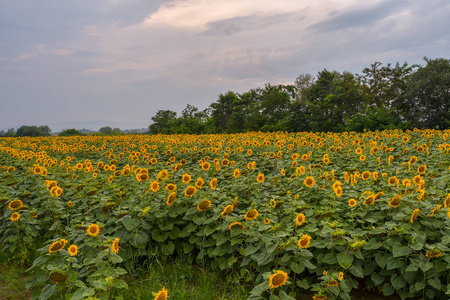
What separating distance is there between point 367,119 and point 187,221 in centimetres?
1859

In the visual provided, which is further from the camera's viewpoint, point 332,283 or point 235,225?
point 235,225

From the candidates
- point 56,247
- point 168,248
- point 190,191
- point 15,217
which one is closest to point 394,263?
point 190,191

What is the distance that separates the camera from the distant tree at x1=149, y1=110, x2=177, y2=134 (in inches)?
1637

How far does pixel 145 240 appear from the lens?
360cm

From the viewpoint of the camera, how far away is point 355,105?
25656mm

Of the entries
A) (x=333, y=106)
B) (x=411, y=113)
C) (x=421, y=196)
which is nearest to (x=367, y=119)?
(x=333, y=106)

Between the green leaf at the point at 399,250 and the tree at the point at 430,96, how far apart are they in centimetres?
2377

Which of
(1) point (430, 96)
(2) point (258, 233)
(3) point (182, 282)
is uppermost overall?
(1) point (430, 96)

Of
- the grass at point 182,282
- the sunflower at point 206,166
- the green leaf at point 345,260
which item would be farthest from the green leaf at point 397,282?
the sunflower at point 206,166

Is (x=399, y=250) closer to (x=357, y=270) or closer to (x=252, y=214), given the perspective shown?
(x=357, y=270)

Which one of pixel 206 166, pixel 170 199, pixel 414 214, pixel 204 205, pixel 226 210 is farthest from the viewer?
pixel 206 166

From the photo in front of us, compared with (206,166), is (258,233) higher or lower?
lower

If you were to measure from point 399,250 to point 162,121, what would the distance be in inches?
1626

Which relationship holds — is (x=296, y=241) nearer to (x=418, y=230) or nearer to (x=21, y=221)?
(x=418, y=230)
